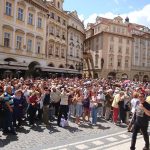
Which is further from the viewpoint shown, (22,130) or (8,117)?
(22,130)

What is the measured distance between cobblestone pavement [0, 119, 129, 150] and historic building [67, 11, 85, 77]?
113 ft

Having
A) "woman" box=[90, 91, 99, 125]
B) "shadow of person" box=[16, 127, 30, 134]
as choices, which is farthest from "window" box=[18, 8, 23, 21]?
"shadow of person" box=[16, 127, 30, 134]

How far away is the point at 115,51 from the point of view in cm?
6531

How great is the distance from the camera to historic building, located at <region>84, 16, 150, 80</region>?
63.8 m

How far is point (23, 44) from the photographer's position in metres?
35.3

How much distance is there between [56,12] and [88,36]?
27124 millimetres

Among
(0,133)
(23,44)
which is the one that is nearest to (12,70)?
(23,44)

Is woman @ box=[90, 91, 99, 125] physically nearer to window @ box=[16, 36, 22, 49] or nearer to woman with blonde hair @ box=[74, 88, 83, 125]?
woman with blonde hair @ box=[74, 88, 83, 125]

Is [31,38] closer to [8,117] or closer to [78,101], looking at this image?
[78,101]

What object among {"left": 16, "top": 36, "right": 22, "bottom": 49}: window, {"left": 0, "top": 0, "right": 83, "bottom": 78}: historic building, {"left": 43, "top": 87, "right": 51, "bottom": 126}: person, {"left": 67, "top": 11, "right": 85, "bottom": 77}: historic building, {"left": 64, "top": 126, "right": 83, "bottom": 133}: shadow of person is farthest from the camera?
{"left": 67, "top": 11, "right": 85, "bottom": 77}: historic building

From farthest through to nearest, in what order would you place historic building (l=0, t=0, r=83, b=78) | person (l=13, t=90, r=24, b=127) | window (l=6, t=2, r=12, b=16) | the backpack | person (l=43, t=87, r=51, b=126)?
window (l=6, t=2, r=12, b=16) → historic building (l=0, t=0, r=83, b=78) → person (l=43, t=87, r=51, b=126) → person (l=13, t=90, r=24, b=127) → the backpack

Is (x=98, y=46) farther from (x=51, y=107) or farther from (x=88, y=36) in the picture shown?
(x=51, y=107)

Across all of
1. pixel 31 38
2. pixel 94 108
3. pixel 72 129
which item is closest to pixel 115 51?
pixel 31 38

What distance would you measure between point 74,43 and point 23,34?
1929 centimetres
